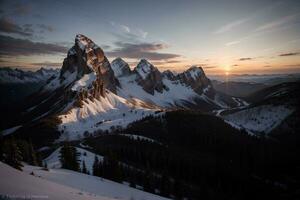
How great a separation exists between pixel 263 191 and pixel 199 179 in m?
33.4

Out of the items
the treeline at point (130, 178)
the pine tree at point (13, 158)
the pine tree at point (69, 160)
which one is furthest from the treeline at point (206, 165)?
the pine tree at point (13, 158)

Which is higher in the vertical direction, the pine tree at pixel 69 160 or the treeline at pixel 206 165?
the pine tree at pixel 69 160

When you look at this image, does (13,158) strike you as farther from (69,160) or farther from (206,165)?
(206,165)

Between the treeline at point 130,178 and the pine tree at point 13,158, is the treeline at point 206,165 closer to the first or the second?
the treeline at point 130,178

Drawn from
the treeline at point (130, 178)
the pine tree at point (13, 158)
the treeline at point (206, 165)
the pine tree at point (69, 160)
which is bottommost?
the treeline at point (206, 165)

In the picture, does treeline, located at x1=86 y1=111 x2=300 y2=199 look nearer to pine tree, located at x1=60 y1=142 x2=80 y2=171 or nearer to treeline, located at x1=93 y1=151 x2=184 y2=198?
treeline, located at x1=93 y1=151 x2=184 y2=198

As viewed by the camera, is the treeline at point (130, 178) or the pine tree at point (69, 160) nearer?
the pine tree at point (69, 160)

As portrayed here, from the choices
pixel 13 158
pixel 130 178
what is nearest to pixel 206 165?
pixel 130 178

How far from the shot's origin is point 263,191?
4309 inches

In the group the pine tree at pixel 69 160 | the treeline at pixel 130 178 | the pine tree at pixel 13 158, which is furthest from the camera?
the treeline at pixel 130 178

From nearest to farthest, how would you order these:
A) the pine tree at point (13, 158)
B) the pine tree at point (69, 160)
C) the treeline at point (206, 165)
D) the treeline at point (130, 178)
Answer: the pine tree at point (13, 158)
the pine tree at point (69, 160)
the treeline at point (130, 178)
the treeline at point (206, 165)

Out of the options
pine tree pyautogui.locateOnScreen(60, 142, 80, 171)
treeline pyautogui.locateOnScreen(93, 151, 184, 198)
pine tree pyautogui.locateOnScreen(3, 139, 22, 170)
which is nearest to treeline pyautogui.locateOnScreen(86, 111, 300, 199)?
treeline pyautogui.locateOnScreen(93, 151, 184, 198)

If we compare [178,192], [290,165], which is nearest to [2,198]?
[178,192]

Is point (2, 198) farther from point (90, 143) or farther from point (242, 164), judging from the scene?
point (242, 164)
